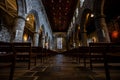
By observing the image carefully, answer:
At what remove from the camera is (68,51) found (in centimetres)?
1593

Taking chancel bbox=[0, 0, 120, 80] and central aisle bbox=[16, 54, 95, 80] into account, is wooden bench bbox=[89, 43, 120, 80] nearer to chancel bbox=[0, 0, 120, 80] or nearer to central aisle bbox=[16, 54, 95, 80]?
chancel bbox=[0, 0, 120, 80]

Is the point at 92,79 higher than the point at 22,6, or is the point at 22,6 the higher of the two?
the point at 22,6

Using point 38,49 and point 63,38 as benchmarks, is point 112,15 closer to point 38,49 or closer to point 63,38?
point 38,49

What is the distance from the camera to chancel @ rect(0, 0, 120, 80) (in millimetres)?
2747

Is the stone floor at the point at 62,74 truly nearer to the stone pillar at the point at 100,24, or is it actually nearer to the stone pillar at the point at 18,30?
the stone pillar at the point at 100,24

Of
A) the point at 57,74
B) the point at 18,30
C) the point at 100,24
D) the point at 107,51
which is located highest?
the point at 100,24

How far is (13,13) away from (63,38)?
79.5ft

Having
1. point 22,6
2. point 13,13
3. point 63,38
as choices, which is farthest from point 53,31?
point 22,6

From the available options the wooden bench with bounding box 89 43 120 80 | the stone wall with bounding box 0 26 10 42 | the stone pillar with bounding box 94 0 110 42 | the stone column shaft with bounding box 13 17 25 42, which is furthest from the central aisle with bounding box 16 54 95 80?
the stone wall with bounding box 0 26 10 42

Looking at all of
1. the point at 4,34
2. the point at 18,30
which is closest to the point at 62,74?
the point at 18,30

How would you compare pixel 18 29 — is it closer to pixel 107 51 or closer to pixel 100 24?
pixel 100 24

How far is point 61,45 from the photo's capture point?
35.7 m

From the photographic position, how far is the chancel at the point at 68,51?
2.75 metres

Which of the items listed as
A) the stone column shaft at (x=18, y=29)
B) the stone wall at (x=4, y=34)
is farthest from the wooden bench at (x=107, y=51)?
the stone wall at (x=4, y=34)
